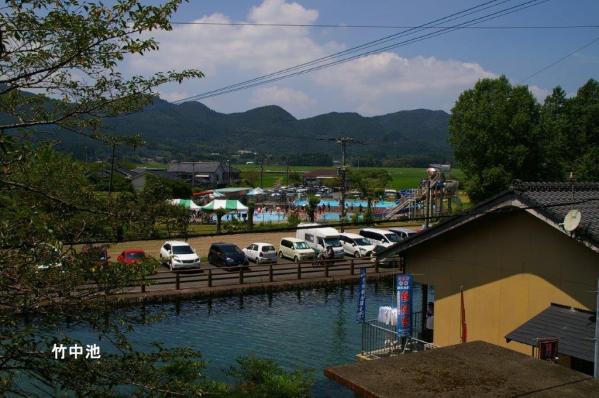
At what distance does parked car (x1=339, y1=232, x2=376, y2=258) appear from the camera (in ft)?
110

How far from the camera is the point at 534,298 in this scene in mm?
10453

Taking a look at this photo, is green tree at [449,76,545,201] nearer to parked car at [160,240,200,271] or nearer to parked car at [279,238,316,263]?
parked car at [279,238,316,263]

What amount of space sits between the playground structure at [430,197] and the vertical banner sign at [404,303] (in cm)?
2149

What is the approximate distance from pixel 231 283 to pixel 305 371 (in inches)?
452

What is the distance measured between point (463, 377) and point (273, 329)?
572 inches

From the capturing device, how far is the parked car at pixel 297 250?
105ft

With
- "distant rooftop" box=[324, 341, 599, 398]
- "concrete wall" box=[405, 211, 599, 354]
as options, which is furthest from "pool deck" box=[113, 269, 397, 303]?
"distant rooftop" box=[324, 341, 599, 398]

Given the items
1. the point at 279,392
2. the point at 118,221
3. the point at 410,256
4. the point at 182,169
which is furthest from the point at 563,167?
the point at 182,169

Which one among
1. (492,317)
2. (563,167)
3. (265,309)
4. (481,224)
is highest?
(563,167)

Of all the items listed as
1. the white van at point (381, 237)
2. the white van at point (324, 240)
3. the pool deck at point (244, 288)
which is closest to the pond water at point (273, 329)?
the pool deck at point (244, 288)

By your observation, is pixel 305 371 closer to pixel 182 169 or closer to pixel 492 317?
pixel 492 317

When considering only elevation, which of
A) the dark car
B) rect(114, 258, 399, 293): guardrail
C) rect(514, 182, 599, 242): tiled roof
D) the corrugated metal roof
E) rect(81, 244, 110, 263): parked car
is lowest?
rect(114, 258, 399, 293): guardrail

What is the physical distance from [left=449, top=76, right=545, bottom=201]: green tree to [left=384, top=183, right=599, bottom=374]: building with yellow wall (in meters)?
29.1

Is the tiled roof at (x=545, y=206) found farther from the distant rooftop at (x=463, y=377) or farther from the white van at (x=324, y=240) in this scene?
A: the white van at (x=324, y=240)
